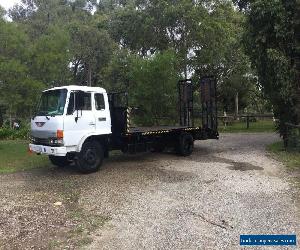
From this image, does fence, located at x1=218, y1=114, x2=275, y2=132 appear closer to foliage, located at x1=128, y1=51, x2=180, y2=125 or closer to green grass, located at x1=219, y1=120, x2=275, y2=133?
green grass, located at x1=219, y1=120, x2=275, y2=133

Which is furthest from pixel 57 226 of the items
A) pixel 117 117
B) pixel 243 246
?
pixel 117 117

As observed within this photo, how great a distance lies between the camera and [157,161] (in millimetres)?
14539

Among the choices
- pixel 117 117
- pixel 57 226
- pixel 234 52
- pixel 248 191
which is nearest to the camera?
pixel 57 226

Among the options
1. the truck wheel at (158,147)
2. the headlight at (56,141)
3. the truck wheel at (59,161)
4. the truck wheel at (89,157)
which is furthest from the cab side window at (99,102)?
the truck wheel at (158,147)

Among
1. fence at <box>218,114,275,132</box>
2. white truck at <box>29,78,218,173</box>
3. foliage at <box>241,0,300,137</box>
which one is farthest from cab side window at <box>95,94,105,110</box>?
fence at <box>218,114,275,132</box>

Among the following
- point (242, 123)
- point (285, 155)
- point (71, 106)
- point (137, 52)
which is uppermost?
point (137, 52)

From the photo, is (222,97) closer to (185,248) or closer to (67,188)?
(67,188)

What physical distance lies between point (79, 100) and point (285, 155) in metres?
8.20

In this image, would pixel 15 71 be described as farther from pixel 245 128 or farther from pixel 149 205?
pixel 245 128

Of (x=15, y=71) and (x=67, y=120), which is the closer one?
(x=67, y=120)

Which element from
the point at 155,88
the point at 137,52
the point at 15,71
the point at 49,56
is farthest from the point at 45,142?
the point at 137,52

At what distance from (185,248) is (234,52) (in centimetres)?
2747

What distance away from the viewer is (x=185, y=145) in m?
16.0

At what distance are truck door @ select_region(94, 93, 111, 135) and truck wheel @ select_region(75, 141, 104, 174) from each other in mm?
482
